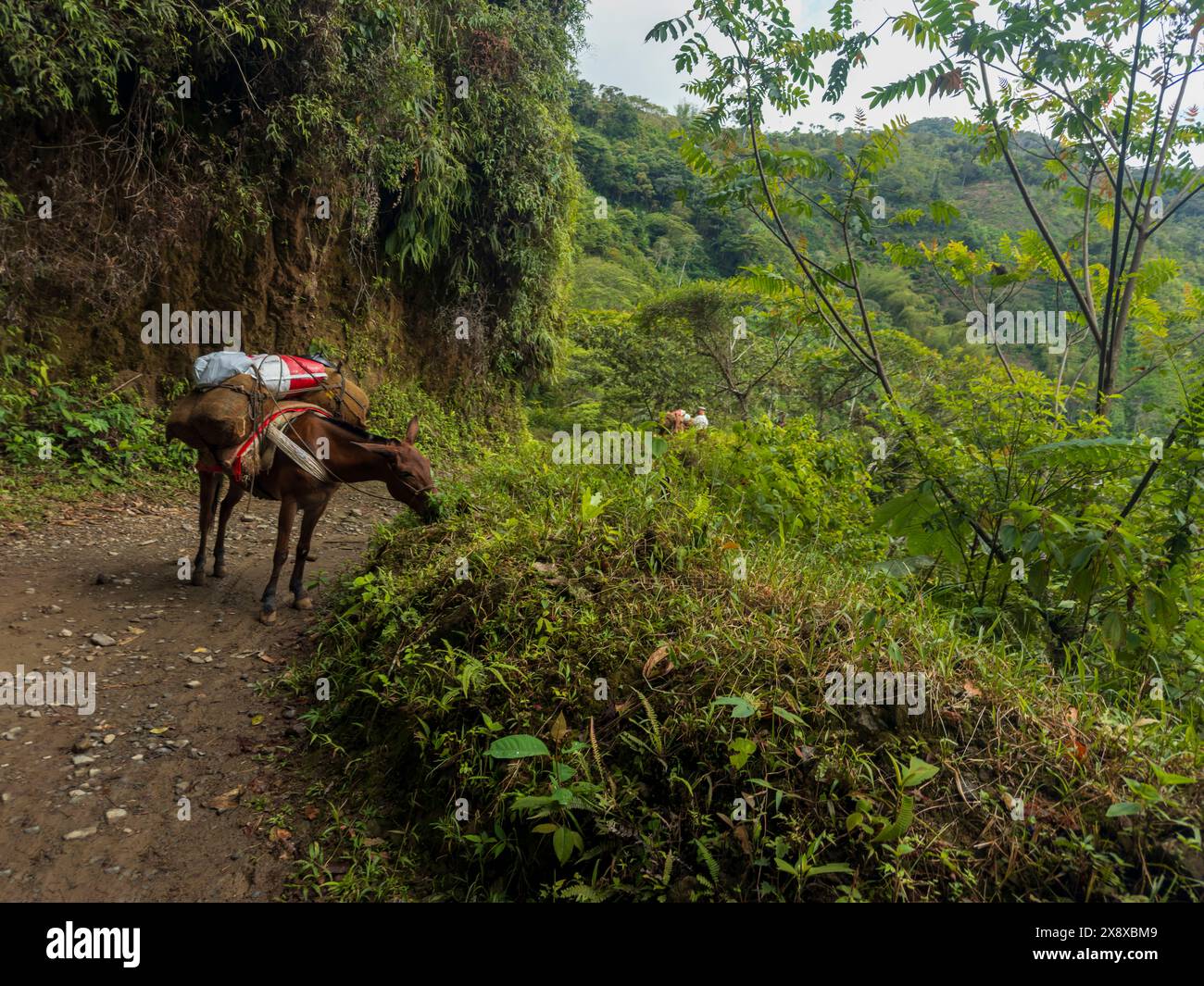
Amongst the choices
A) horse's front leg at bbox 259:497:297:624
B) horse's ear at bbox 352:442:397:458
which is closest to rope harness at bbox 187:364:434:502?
horse's ear at bbox 352:442:397:458

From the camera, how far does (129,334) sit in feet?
29.9

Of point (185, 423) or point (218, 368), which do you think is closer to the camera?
point (185, 423)

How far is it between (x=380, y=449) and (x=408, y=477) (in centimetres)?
34

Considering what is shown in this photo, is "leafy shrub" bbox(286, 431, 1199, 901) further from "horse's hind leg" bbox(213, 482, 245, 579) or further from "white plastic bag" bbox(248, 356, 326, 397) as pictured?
"white plastic bag" bbox(248, 356, 326, 397)

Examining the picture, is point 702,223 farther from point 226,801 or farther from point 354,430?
point 226,801

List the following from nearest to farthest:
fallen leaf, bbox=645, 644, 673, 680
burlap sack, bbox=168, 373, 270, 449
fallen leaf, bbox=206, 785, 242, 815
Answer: fallen leaf, bbox=645, 644, 673, 680 < fallen leaf, bbox=206, 785, 242, 815 < burlap sack, bbox=168, 373, 270, 449

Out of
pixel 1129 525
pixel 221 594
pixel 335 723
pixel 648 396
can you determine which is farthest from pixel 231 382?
pixel 648 396

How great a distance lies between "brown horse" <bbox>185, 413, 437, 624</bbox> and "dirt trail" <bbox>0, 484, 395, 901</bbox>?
63cm

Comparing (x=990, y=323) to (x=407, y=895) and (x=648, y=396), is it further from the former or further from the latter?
(x=648, y=396)

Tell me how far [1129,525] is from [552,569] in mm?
3261

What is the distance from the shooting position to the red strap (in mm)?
5434

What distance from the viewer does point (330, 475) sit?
19.1 feet

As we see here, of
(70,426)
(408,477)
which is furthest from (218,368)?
(70,426)

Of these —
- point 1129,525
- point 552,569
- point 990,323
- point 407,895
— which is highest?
point 990,323
